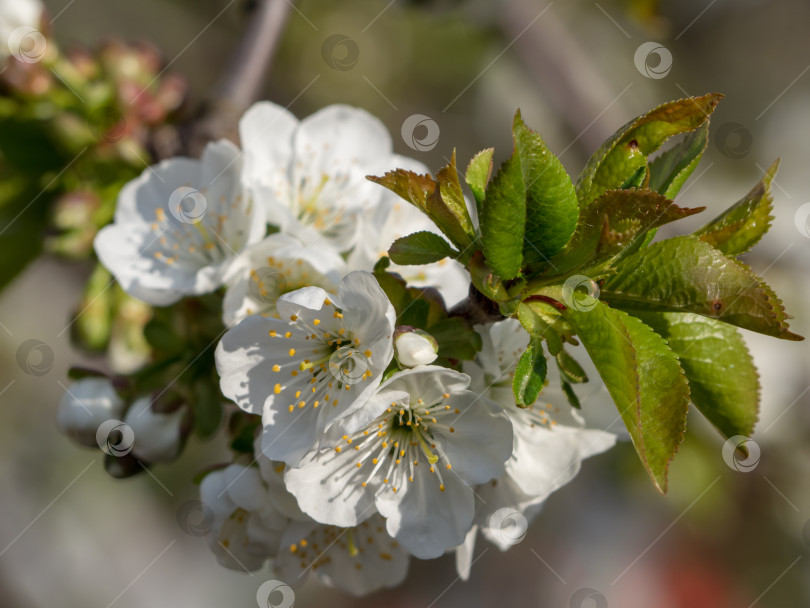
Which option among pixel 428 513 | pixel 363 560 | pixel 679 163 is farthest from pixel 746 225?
pixel 363 560

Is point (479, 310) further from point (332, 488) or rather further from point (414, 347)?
point (332, 488)

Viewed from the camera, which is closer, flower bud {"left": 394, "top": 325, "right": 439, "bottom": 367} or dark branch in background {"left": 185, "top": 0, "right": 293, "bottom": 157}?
flower bud {"left": 394, "top": 325, "right": 439, "bottom": 367}

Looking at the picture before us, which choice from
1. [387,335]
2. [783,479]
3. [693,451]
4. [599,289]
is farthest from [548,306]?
[783,479]

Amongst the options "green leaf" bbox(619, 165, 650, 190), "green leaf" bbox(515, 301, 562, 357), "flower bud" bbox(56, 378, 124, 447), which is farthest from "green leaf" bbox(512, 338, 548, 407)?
"flower bud" bbox(56, 378, 124, 447)

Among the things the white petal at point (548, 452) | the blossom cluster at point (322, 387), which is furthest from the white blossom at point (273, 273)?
the white petal at point (548, 452)

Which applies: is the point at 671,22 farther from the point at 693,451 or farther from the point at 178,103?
the point at 178,103

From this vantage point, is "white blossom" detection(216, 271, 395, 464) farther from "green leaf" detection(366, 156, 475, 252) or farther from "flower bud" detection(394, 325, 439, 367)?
"green leaf" detection(366, 156, 475, 252)
